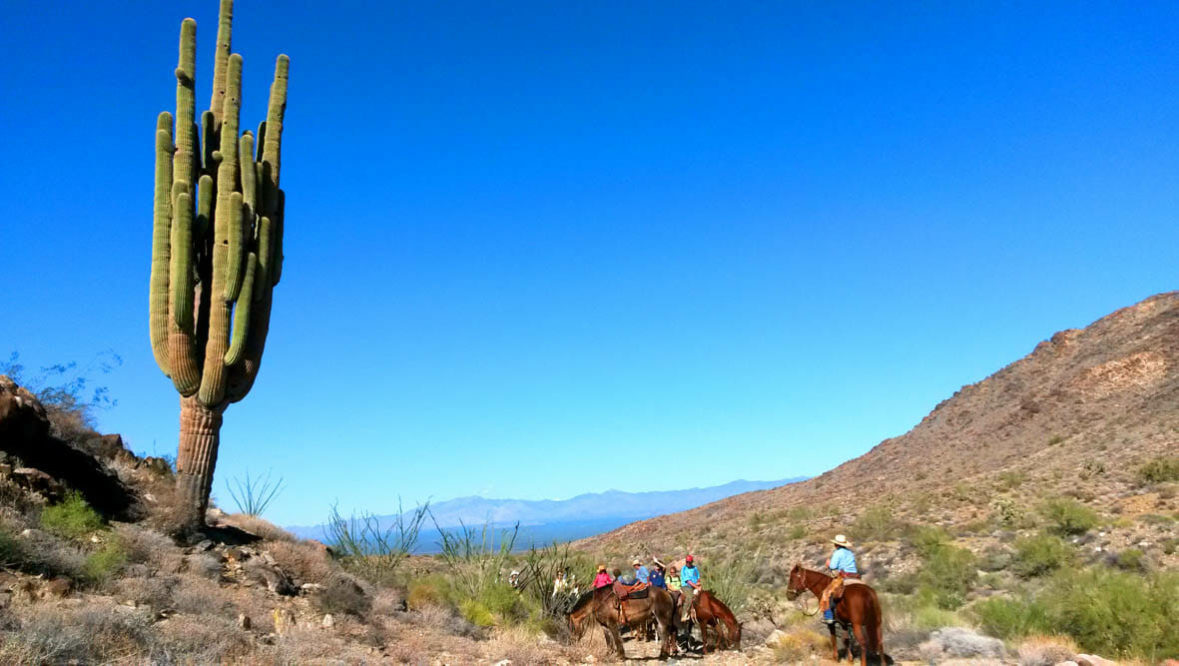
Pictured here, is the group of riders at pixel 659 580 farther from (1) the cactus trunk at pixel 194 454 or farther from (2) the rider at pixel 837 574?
(1) the cactus trunk at pixel 194 454

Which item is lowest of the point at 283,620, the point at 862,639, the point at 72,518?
the point at 862,639

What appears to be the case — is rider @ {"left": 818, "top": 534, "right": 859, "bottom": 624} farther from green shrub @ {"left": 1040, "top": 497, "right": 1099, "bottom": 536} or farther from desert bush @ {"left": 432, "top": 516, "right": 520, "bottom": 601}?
green shrub @ {"left": 1040, "top": 497, "right": 1099, "bottom": 536}

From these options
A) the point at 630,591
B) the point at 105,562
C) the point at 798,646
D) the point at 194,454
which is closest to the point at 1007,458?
the point at 798,646

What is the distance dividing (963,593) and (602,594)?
34.9ft

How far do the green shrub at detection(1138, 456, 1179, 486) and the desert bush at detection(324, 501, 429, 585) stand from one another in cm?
2511

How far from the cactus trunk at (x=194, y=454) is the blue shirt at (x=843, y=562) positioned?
1131 centimetres

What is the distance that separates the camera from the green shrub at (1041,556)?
20078mm

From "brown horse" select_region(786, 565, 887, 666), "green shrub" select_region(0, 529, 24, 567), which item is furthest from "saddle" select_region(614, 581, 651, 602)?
"green shrub" select_region(0, 529, 24, 567)

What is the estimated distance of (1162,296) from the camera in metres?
53.1

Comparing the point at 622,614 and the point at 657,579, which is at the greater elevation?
the point at 657,579

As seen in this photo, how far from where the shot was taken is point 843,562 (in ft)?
43.5

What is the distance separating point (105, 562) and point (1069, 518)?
2465 centimetres

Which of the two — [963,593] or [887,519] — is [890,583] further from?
[887,519]

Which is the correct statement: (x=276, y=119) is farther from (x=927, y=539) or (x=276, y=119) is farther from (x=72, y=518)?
(x=927, y=539)
